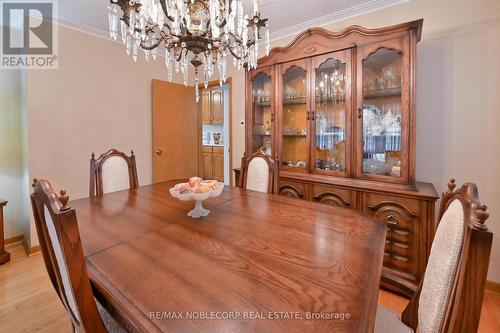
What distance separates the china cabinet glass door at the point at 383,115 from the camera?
193cm

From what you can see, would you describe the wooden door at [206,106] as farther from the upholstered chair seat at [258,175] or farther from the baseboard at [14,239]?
the baseboard at [14,239]

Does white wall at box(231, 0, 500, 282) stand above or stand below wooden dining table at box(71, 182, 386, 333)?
above

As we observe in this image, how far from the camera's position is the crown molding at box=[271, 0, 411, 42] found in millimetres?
2260

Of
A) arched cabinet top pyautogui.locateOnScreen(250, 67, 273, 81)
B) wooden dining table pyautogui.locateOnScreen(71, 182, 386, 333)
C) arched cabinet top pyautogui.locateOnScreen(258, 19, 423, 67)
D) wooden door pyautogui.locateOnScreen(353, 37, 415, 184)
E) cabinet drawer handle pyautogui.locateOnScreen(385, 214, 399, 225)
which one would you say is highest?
arched cabinet top pyautogui.locateOnScreen(258, 19, 423, 67)

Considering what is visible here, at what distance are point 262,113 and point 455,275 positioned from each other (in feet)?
7.97

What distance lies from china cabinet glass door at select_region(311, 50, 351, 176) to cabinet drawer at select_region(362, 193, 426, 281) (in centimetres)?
43

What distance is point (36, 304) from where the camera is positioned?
1775 millimetres

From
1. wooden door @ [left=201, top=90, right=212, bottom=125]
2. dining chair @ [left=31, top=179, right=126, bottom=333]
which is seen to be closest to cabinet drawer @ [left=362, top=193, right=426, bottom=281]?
dining chair @ [left=31, top=179, right=126, bottom=333]

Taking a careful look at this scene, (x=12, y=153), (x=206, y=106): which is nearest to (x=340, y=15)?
(x=206, y=106)

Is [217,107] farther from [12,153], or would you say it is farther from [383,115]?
[383,115]

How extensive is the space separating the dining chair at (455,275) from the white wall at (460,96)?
1.43 meters

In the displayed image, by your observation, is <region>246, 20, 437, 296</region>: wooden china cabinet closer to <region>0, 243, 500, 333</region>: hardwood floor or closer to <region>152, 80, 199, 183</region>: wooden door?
<region>0, 243, 500, 333</region>: hardwood floor

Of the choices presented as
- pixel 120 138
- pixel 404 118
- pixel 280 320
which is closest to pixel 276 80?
pixel 404 118

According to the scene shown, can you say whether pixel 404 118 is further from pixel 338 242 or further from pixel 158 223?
pixel 158 223
